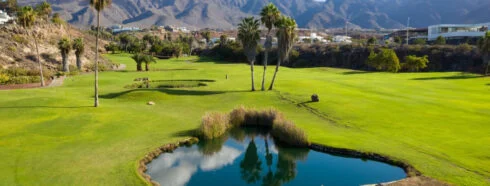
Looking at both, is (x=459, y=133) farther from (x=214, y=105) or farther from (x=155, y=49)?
(x=155, y=49)

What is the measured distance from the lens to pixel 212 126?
101ft

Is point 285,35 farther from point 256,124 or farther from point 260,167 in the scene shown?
point 260,167

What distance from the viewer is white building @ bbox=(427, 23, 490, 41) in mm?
146125

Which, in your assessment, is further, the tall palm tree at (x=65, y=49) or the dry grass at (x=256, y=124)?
the tall palm tree at (x=65, y=49)

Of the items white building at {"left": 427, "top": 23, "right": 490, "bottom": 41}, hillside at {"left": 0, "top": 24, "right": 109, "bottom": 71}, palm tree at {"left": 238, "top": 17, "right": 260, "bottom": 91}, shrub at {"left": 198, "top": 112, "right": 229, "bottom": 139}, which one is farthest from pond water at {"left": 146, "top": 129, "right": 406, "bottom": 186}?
white building at {"left": 427, "top": 23, "right": 490, "bottom": 41}

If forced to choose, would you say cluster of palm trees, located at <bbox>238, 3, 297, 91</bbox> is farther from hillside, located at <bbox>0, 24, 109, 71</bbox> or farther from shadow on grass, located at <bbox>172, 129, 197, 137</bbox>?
hillside, located at <bbox>0, 24, 109, 71</bbox>

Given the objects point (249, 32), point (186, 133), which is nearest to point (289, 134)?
A: point (186, 133)

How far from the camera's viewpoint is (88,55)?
104875mm

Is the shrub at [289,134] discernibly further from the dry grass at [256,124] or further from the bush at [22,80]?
the bush at [22,80]

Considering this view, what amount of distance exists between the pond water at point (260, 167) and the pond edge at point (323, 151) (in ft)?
1.06

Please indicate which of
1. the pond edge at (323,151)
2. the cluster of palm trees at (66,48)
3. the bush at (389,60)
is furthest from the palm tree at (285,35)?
the bush at (389,60)

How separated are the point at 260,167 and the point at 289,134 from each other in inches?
157

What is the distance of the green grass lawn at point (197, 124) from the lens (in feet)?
71.5

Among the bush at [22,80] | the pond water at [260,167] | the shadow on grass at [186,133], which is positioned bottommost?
the pond water at [260,167]
